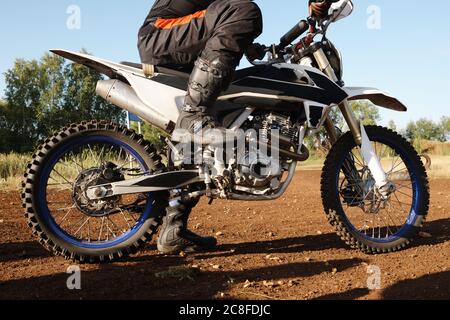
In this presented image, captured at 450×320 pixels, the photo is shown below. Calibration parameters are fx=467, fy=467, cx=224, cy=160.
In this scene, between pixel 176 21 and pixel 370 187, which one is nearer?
pixel 176 21

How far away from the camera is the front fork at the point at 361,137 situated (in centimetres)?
387

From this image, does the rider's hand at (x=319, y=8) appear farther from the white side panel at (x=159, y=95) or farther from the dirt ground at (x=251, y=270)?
the dirt ground at (x=251, y=270)

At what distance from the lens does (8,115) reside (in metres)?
46.8

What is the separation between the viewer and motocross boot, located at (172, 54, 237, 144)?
328 cm

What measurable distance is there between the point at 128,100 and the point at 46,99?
48.1 meters

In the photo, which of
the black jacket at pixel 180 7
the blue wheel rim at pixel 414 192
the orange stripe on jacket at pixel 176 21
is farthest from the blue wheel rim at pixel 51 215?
the blue wheel rim at pixel 414 192

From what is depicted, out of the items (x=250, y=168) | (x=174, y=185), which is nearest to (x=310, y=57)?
(x=250, y=168)

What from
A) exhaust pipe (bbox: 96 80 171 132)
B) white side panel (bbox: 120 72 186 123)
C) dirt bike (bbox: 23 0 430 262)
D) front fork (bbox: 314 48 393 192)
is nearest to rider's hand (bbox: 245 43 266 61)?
dirt bike (bbox: 23 0 430 262)

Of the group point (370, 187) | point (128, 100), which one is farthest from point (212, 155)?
point (370, 187)

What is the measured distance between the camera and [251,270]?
10.2ft

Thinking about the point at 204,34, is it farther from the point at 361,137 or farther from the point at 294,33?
the point at 361,137

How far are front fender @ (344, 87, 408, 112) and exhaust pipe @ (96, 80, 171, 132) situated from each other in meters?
1.63

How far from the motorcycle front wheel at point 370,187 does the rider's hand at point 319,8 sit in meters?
1.02
